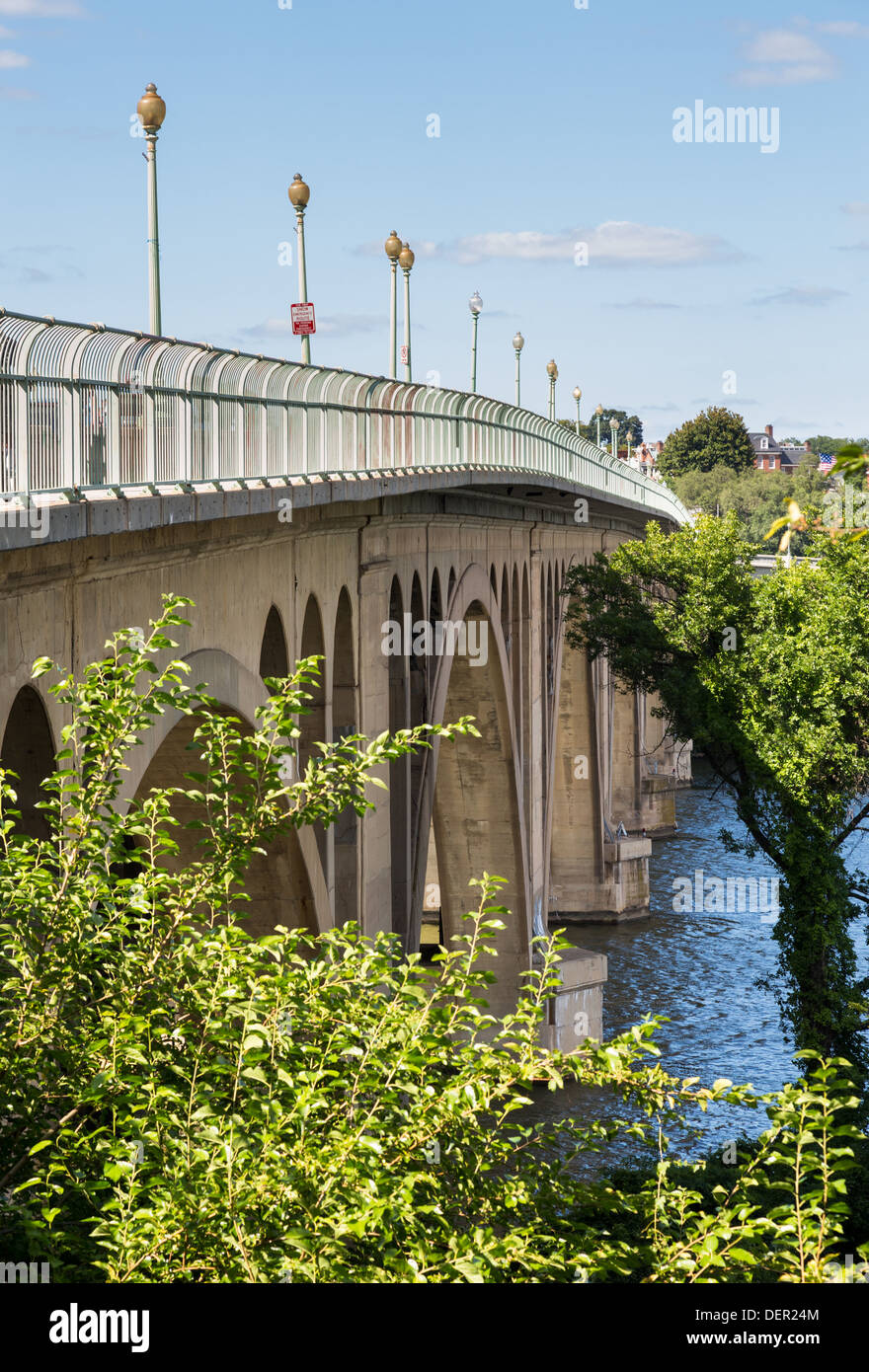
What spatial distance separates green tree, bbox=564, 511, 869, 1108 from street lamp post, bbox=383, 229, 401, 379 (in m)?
8.33

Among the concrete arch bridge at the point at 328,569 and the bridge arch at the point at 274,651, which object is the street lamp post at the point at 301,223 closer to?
the concrete arch bridge at the point at 328,569

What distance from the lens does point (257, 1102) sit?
6918mm

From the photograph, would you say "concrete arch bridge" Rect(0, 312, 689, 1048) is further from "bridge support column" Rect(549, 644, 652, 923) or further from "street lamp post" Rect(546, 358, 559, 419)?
"street lamp post" Rect(546, 358, 559, 419)

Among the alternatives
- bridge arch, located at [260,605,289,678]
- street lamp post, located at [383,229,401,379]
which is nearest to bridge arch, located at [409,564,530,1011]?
street lamp post, located at [383,229,401,379]

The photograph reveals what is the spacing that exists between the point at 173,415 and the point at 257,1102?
7.64m

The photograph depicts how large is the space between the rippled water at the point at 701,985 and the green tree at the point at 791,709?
1.99 meters

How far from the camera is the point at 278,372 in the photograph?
56.5 ft

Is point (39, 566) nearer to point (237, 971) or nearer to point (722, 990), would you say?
point (237, 971)

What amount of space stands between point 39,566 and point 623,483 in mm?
48019

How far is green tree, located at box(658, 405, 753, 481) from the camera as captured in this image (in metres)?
184

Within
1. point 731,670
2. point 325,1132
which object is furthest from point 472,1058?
point 731,670

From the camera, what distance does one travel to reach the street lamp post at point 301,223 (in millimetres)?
21891

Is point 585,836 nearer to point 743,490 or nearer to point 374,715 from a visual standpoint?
point 374,715

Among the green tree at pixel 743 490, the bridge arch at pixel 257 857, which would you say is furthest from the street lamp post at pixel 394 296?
the green tree at pixel 743 490
